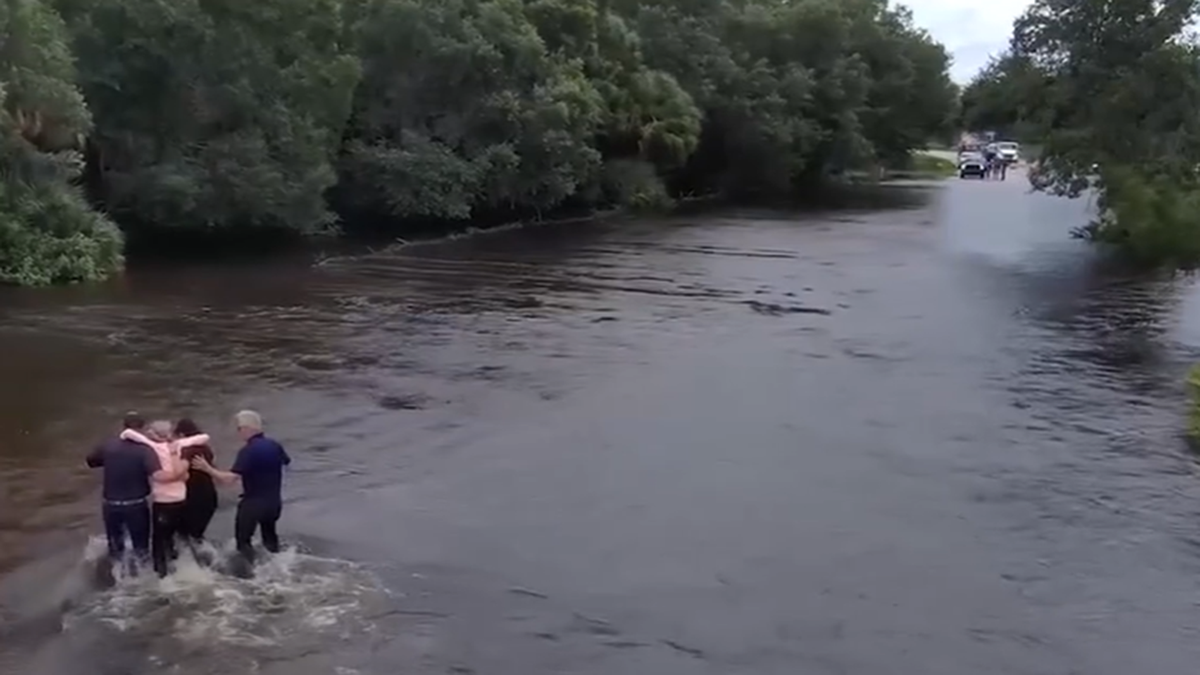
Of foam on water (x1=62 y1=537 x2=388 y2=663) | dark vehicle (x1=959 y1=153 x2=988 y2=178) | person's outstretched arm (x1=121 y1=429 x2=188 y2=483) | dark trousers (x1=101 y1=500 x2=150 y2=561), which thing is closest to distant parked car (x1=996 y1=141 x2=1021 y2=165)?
dark vehicle (x1=959 y1=153 x2=988 y2=178)

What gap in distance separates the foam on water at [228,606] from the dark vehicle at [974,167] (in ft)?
304

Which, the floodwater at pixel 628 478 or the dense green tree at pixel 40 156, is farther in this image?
the dense green tree at pixel 40 156

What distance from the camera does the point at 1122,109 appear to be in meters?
41.9

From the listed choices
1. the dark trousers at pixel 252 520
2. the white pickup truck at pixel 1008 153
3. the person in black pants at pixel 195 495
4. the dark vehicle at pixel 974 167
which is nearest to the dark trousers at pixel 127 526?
the person in black pants at pixel 195 495

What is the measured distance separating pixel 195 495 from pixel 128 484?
70 centimetres

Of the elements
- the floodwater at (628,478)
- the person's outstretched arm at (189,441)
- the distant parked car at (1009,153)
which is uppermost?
the distant parked car at (1009,153)

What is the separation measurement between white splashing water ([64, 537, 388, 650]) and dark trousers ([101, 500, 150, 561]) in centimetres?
25

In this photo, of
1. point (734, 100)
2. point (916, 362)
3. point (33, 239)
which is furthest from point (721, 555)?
point (734, 100)

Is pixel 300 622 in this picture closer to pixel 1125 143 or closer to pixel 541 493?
pixel 541 493

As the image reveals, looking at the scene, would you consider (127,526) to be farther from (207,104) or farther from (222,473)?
(207,104)

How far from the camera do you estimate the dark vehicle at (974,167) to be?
99688mm

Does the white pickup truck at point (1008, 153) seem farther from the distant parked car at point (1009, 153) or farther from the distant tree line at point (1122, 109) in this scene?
the distant tree line at point (1122, 109)

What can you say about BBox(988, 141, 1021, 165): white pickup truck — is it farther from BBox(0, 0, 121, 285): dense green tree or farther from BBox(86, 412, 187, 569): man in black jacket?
BBox(86, 412, 187, 569): man in black jacket

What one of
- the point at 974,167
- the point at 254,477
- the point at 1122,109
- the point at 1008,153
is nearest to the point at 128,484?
the point at 254,477
